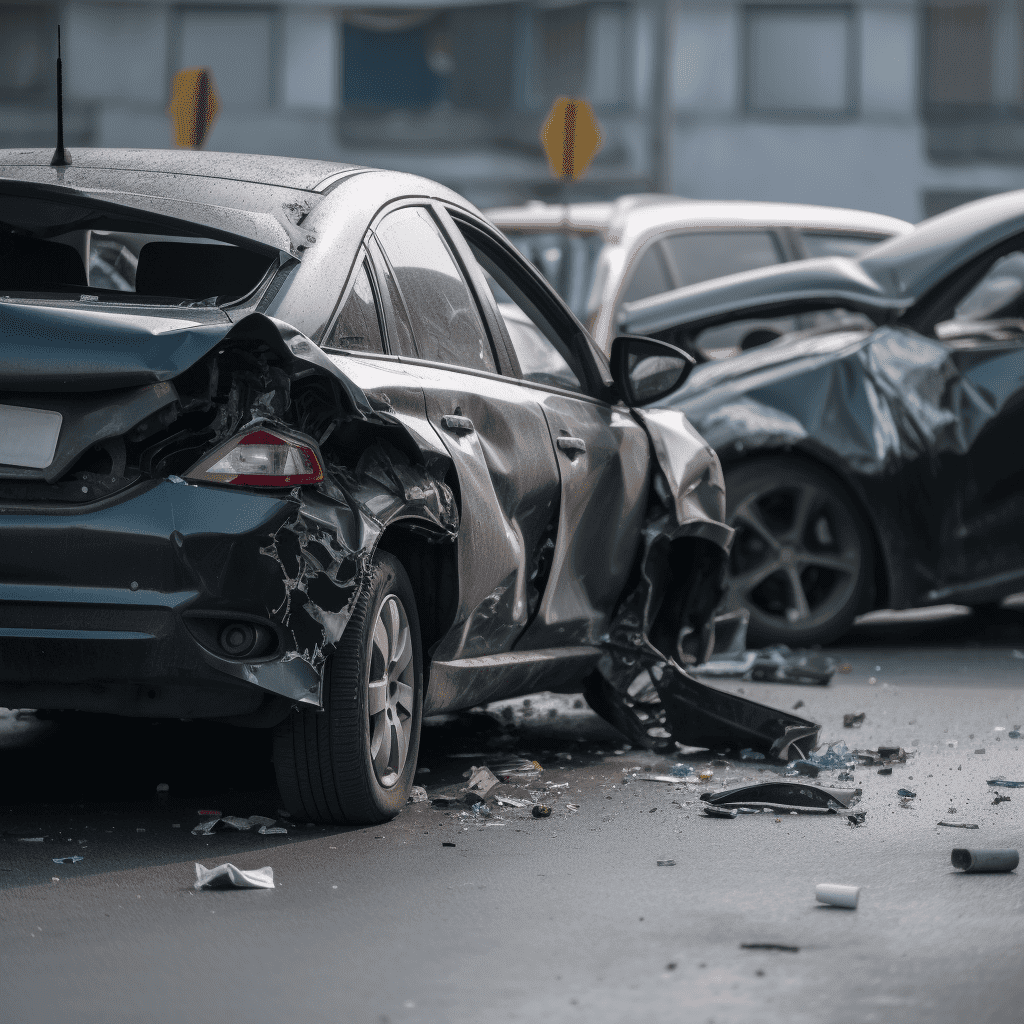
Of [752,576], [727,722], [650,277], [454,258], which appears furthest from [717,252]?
[454,258]

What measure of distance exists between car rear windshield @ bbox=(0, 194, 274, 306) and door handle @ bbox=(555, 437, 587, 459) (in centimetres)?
132

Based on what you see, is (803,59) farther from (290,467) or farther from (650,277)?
(290,467)

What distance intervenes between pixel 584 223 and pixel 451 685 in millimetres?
6917

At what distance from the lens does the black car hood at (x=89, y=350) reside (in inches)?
168

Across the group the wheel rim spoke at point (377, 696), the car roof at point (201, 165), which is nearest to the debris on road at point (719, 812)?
the wheel rim spoke at point (377, 696)

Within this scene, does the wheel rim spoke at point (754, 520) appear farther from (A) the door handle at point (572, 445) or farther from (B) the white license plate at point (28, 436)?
(B) the white license plate at point (28, 436)

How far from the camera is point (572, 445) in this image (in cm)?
587

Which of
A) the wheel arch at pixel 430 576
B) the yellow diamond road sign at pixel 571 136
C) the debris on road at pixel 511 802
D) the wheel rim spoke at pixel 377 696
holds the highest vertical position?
the yellow diamond road sign at pixel 571 136

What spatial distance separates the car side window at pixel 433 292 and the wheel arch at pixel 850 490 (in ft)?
10.5

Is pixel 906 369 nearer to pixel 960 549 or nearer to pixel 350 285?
pixel 960 549

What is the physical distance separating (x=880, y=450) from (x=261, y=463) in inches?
183

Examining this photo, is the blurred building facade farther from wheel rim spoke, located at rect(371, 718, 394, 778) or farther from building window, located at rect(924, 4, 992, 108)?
wheel rim spoke, located at rect(371, 718, 394, 778)

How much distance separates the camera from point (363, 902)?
4.16 meters

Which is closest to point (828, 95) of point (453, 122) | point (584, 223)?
point (453, 122)
